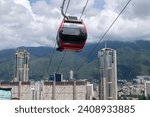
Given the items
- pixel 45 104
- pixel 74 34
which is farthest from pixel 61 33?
pixel 45 104

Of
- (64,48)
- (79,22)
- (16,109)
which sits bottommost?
(16,109)

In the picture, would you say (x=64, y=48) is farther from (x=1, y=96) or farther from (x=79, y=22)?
(x=1, y=96)

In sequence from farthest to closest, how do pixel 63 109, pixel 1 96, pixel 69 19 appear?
pixel 1 96 → pixel 69 19 → pixel 63 109

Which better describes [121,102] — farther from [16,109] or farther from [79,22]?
[79,22]

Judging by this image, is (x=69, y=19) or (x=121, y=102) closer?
(x=121, y=102)

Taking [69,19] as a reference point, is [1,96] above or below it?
below

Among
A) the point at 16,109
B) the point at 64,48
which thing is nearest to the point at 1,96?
the point at 64,48

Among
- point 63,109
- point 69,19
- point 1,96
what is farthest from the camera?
point 1,96
